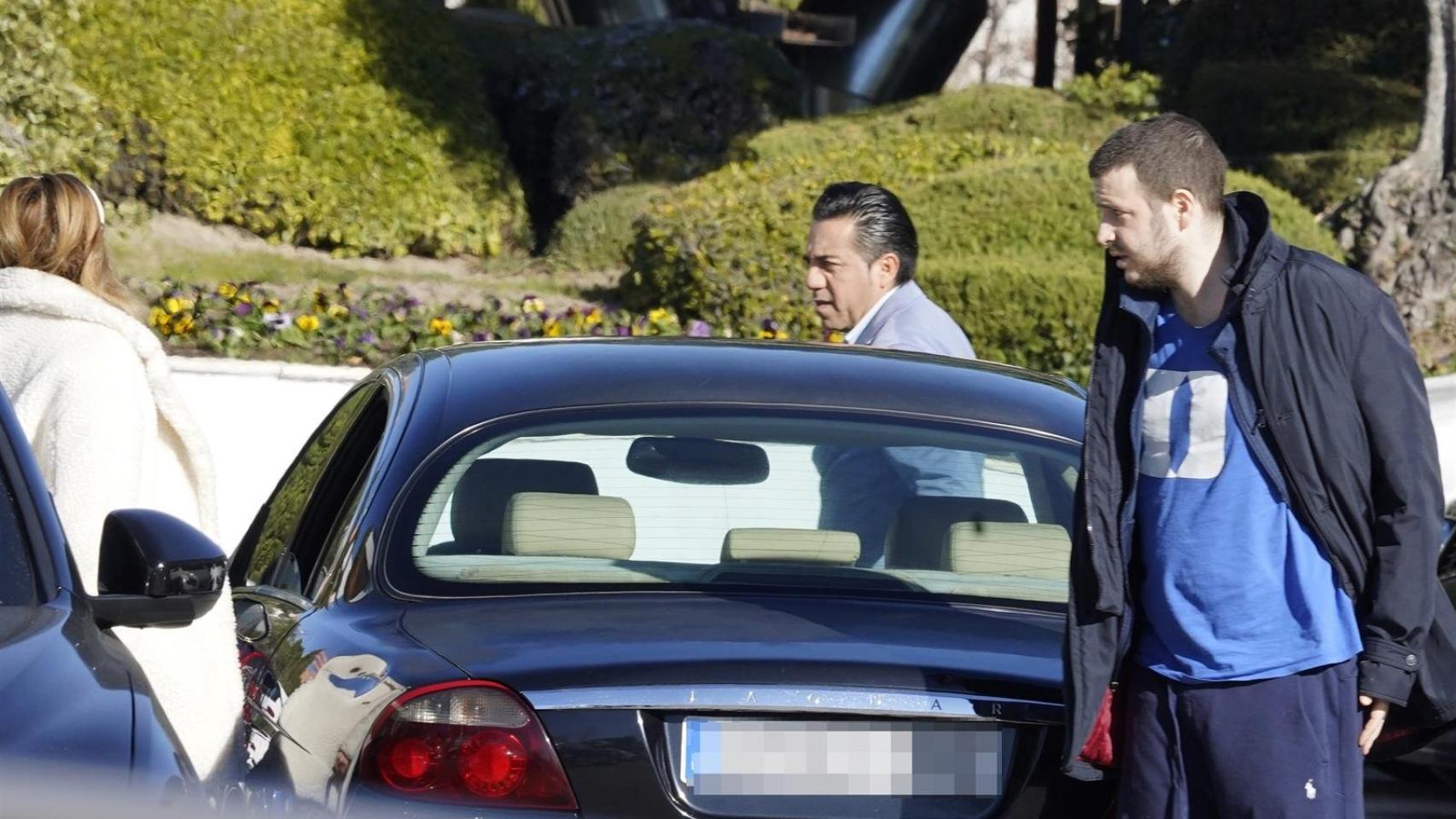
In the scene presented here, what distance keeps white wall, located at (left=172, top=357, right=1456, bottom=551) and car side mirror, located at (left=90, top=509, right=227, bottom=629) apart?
6061 mm

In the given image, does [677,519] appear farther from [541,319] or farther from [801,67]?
[801,67]

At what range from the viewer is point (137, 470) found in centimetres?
419

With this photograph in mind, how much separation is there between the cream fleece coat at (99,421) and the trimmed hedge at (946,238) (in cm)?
751

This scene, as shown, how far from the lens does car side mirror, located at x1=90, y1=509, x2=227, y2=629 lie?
11.6ft

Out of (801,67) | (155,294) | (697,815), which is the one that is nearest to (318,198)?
(155,294)

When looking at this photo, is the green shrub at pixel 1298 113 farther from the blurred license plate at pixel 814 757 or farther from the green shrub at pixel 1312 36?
the blurred license plate at pixel 814 757

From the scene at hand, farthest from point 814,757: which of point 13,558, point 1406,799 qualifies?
point 1406,799

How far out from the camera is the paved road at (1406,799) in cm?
648

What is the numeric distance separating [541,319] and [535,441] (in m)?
7.00

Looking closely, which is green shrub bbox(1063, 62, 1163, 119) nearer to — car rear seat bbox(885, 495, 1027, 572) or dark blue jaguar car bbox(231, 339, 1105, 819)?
dark blue jaguar car bbox(231, 339, 1105, 819)

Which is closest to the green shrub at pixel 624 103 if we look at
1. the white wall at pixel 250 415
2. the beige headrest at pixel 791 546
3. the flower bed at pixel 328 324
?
the flower bed at pixel 328 324

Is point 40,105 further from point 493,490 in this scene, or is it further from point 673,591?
point 673,591

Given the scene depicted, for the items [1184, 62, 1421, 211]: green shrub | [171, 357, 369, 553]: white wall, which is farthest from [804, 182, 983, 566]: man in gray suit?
[1184, 62, 1421, 211]: green shrub

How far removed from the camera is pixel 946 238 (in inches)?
495
